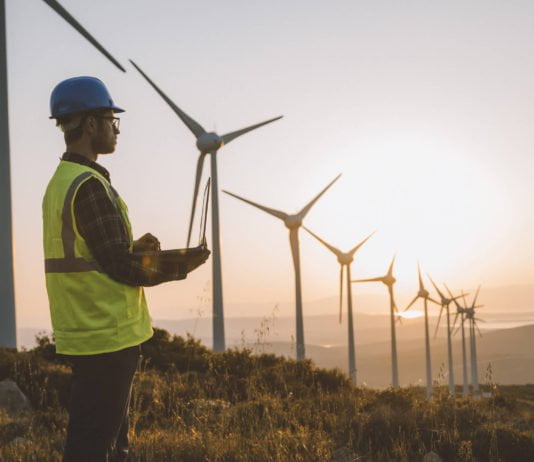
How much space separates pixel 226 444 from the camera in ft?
19.7

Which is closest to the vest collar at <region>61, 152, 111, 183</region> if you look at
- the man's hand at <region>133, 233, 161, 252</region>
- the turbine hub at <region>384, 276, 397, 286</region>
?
the man's hand at <region>133, 233, 161, 252</region>

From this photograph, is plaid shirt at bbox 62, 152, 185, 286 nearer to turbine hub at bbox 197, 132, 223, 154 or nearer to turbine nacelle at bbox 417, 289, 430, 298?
turbine hub at bbox 197, 132, 223, 154

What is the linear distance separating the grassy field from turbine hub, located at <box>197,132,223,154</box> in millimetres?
18453

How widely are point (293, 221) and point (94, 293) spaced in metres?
33.3

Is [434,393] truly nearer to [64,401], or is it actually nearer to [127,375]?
[64,401]

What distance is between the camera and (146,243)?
363cm

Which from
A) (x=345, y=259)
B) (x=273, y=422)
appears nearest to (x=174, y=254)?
(x=273, y=422)

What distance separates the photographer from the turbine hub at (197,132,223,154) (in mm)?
31828

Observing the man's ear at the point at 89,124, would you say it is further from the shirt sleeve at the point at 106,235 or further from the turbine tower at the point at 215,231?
the turbine tower at the point at 215,231

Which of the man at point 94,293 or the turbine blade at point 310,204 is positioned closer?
the man at point 94,293

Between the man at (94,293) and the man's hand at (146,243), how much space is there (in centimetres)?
19

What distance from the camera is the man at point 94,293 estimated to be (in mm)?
3229

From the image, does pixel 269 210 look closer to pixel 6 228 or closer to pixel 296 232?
pixel 296 232

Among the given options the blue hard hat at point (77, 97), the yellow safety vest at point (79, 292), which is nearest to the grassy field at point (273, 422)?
the yellow safety vest at point (79, 292)
